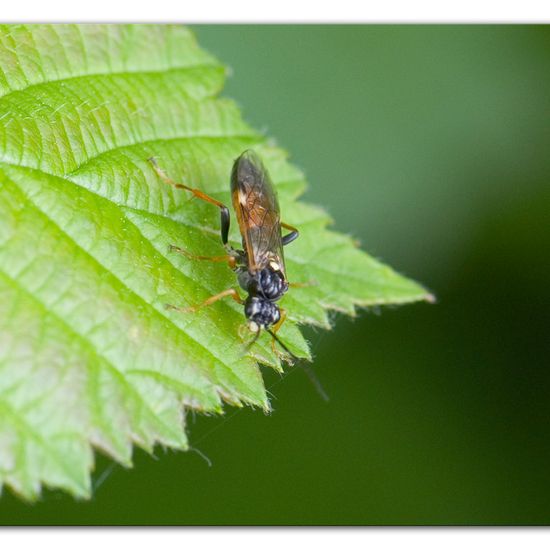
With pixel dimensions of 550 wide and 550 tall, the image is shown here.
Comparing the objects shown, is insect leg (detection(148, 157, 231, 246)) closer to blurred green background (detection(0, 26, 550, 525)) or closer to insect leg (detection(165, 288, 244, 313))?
insect leg (detection(165, 288, 244, 313))

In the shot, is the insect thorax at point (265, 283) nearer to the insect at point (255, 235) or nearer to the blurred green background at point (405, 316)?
the insect at point (255, 235)

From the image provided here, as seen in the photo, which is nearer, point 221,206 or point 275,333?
point 275,333

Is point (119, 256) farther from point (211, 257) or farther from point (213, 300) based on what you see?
point (211, 257)

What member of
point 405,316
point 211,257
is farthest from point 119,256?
point 405,316

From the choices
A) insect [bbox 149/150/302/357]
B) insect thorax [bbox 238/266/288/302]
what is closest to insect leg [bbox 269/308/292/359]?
insect [bbox 149/150/302/357]

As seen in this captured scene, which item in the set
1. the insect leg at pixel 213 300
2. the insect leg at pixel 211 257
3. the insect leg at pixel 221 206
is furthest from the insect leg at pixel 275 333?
the insect leg at pixel 221 206

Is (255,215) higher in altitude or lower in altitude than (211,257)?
higher
